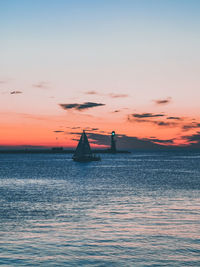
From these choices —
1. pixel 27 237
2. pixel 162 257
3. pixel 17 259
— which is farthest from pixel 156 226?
pixel 17 259

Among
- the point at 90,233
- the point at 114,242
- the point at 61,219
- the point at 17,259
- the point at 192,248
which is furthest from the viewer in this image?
the point at 61,219

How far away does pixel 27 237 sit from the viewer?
1153 inches

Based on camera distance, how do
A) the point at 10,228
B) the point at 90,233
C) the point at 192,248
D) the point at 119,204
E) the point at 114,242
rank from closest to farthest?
1. the point at 192,248
2. the point at 114,242
3. the point at 90,233
4. the point at 10,228
5. the point at 119,204

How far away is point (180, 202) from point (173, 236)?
20.1 m

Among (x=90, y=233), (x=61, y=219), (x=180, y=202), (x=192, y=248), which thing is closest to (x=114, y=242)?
(x=90, y=233)

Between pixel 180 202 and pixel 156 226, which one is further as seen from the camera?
pixel 180 202

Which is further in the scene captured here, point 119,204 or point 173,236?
point 119,204

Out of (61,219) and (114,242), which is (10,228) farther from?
(114,242)

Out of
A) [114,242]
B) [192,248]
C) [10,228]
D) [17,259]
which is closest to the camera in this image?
[17,259]

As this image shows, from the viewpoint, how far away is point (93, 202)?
48.9 m

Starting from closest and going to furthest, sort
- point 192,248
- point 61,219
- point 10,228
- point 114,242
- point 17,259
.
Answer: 1. point 17,259
2. point 192,248
3. point 114,242
4. point 10,228
5. point 61,219

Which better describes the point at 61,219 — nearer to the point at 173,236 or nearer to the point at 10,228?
the point at 10,228

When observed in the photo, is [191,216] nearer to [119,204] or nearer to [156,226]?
[156,226]

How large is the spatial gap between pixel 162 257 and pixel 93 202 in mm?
24982
